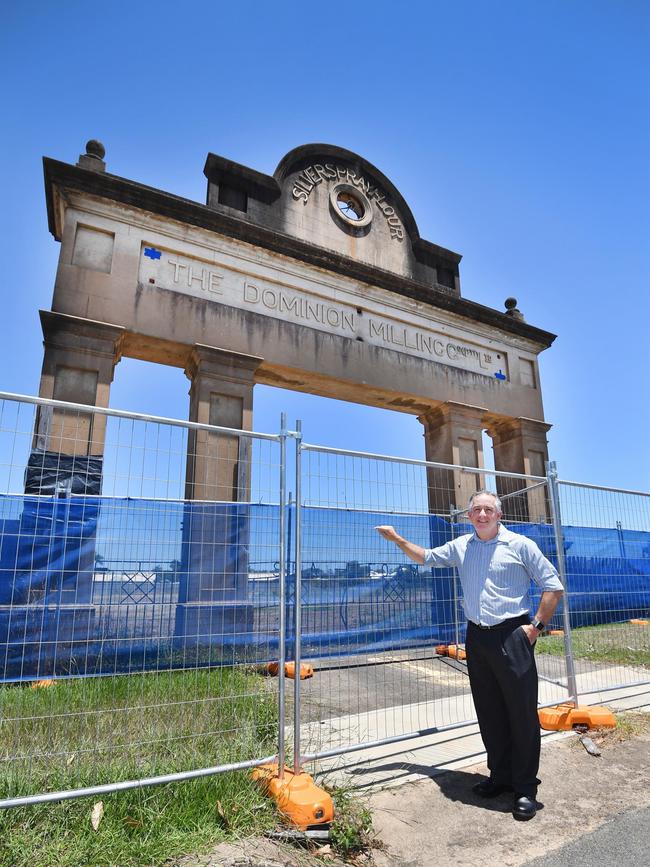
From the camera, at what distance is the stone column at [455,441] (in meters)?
11.1

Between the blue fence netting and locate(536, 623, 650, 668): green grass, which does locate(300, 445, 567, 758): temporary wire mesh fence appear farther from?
locate(536, 623, 650, 668): green grass

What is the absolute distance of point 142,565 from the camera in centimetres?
452

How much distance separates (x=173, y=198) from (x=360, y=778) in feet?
30.0

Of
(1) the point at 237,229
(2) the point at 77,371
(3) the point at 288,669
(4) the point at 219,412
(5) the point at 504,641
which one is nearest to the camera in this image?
(5) the point at 504,641

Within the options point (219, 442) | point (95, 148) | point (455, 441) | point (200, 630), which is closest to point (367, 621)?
point (200, 630)

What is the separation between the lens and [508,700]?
139 inches

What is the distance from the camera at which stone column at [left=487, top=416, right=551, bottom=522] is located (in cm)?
1205

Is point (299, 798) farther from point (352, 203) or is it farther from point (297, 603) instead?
point (352, 203)

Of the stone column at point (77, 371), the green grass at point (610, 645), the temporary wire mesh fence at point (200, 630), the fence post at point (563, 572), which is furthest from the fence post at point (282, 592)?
the green grass at point (610, 645)

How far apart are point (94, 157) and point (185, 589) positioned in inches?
319

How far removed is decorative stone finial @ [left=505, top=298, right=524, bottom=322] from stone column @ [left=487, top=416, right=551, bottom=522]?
284 cm

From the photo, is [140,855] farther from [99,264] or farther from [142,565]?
[99,264]

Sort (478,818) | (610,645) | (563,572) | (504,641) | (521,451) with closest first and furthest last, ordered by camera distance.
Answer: (478,818) < (504,641) < (563,572) < (610,645) < (521,451)

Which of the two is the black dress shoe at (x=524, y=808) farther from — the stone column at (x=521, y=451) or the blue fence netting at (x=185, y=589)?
the stone column at (x=521, y=451)
